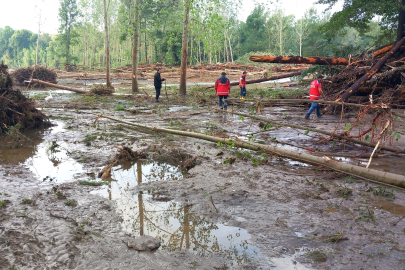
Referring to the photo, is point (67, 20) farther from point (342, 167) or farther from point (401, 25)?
point (342, 167)

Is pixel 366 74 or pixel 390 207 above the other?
pixel 366 74

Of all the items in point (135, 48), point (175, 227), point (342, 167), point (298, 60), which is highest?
point (135, 48)

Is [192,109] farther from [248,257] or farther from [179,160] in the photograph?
[248,257]

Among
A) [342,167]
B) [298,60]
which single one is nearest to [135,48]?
[298,60]

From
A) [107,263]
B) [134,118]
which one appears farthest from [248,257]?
[134,118]

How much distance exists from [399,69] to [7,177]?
13294mm

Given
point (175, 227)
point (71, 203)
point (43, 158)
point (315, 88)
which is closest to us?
point (175, 227)

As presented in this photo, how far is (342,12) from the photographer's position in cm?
1526

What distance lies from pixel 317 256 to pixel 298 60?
393 inches

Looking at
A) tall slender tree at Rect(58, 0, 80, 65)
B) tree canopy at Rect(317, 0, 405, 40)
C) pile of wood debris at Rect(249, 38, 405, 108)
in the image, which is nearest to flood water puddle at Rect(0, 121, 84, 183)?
pile of wood debris at Rect(249, 38, 405, 108)

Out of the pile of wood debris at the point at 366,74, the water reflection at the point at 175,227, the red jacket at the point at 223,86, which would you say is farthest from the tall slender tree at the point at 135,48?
the water reflection at the point at 175,227

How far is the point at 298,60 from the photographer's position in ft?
39.4

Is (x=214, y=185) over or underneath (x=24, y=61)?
underneath

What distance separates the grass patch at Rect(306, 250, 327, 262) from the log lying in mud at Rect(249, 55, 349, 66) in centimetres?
836
